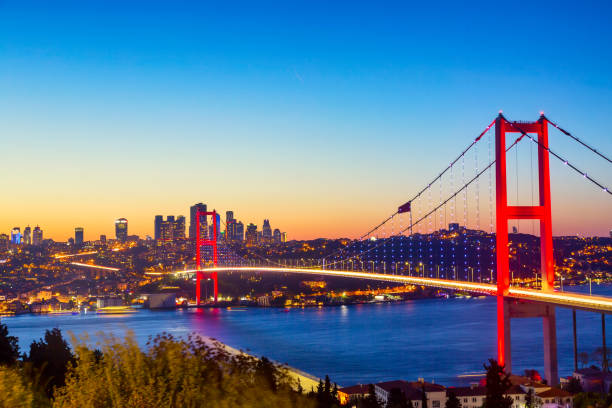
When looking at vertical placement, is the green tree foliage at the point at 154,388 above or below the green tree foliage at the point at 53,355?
above

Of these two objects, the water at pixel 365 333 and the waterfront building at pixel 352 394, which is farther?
the water at pixel 365 333

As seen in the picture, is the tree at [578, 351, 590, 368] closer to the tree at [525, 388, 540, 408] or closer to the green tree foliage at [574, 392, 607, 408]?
the tree at [525, 388, 540, 408]

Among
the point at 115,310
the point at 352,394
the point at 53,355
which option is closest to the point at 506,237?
the point at 352,394

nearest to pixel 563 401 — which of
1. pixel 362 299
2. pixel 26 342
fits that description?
pixel 26 342

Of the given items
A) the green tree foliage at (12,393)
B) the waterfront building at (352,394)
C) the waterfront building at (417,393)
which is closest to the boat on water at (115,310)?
the waterfront building at (352,394)

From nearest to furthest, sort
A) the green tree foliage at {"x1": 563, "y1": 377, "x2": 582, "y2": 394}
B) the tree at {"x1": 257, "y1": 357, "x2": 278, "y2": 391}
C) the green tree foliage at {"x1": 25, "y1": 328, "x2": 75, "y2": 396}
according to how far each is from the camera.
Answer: the tree at {"x1": 257, "y1": 357, "x2": 278, "y2": 391} < the green tree foliage at {"x1": 25, "y1": 328, "x2": 75, "y2": 396} < the green tree foliage at {"x1": 563, "y1": 377, "x2": 582, "y2": 394}

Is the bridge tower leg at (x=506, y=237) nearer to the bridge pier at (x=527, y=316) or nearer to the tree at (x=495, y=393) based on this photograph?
the bridge pier at (x=527, y=316)

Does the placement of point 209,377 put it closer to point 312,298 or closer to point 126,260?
point 312,298

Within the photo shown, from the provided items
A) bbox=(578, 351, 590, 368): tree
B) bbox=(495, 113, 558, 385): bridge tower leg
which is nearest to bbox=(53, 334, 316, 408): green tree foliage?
bbox=(495, 113, 558, 385): bridge tower leg
